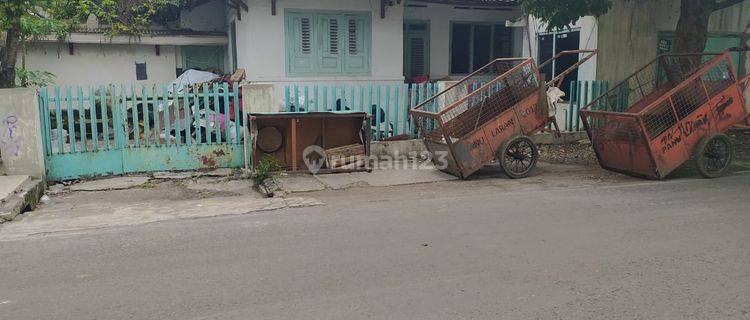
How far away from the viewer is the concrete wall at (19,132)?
26.7 feet

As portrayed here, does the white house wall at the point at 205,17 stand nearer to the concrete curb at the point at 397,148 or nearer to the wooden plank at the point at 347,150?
the concrete curb at the point at 397,148

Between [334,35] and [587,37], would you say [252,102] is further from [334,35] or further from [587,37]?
[587,37]

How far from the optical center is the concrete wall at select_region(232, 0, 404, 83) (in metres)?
13.0

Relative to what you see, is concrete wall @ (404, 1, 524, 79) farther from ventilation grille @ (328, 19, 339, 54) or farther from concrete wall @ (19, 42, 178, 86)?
concrete wall @ (19, 42, 178, 86)

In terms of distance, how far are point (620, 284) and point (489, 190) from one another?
388 cm

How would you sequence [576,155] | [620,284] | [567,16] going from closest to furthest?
[620,284] < [567,16] < [576,155]

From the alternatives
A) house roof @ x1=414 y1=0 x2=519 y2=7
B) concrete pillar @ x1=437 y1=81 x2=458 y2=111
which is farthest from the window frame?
concrete pillar @ x1=437 y1=81 x2=458 y2=111

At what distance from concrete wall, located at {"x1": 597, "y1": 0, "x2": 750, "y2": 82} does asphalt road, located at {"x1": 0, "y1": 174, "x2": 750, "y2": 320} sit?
24.0 feet

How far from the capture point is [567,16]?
10.4 meters

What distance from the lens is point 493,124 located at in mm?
8695

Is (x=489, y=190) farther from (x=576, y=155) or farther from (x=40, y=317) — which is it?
(x=40, y=317)

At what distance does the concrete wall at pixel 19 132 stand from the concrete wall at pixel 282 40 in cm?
551

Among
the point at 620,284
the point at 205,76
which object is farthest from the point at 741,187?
the point at 205,76

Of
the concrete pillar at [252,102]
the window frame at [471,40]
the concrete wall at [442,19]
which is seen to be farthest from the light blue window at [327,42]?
the concrete pillar at [252,102]
